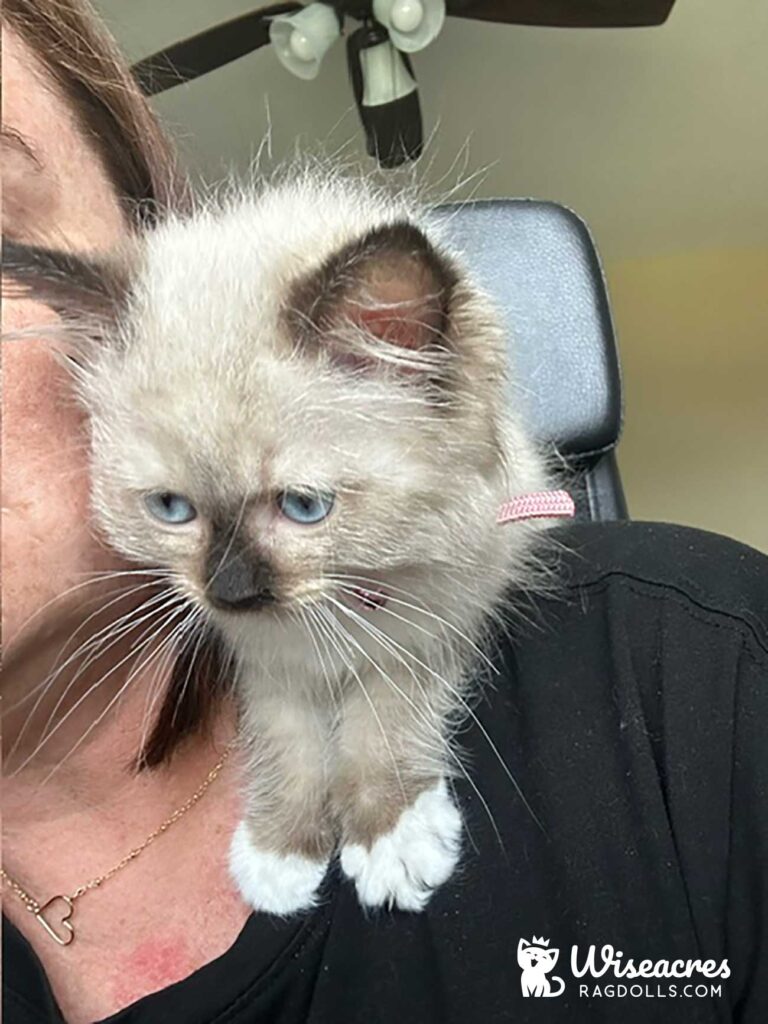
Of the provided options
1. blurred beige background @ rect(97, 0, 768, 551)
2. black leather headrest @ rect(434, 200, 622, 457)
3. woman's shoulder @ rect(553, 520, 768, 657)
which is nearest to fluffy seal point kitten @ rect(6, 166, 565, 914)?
woman's shoulder @ rect(553, 520, 768, 657)

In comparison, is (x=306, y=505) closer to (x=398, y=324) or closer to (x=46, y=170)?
(x=398, y=324)

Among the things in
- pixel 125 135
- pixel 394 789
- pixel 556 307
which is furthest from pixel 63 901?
pixel 556 307

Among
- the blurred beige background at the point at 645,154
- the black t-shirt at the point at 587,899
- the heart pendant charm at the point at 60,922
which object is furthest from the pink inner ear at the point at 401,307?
the blurred beige background at the point at 645,154

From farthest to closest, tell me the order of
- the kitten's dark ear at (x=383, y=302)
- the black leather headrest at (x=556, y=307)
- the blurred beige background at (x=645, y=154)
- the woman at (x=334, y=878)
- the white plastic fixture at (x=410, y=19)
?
the blurred beige background at (x=645, y=154) → the white plastic fixture at (x=410, y=19) → the black leather headrest at (x=556, y=307) → the woman at (x=334, y=878) → the kitten's dark ear at (x=383, y=302)

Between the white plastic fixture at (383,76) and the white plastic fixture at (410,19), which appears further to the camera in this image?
the white plastic fixture at (383,76)

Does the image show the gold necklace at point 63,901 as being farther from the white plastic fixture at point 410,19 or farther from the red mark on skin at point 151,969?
the white plastic fixture at point 410,19

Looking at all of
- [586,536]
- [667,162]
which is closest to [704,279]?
[667,162]

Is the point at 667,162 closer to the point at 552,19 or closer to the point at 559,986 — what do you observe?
the point at 552,19

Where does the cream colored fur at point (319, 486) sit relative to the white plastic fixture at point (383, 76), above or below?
below
